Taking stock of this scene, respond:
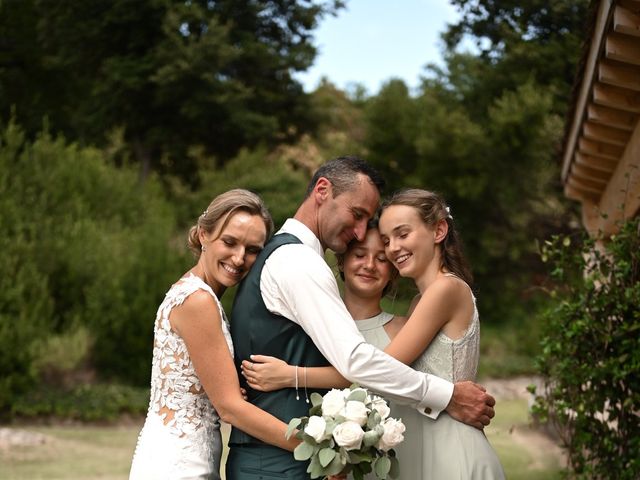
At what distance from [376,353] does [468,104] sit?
26.7m

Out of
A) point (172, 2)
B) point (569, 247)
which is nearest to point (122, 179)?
point (172, 2)

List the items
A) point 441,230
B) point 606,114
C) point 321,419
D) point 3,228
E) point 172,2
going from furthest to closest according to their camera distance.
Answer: point 172,2, point 3,228, point 606,114, point 441,230, point 321,419

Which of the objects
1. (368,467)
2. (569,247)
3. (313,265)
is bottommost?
(368,467)

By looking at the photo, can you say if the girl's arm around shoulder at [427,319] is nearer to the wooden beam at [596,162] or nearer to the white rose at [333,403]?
the white rose at [333,403]

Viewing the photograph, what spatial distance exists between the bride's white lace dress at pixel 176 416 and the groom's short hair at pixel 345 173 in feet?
2.33

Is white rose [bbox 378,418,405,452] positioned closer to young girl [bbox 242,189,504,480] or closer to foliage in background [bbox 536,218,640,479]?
young girl [bbox 242,189,504,480]

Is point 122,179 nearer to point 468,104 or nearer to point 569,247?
point 468,104

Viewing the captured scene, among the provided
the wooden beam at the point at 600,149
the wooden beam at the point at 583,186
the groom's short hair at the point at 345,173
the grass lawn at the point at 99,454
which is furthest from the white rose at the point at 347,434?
the grass lawn at the point at 99,454

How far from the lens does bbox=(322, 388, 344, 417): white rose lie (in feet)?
10.9

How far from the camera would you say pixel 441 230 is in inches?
159

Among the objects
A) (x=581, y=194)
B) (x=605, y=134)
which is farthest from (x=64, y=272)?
(x=605, y=134)

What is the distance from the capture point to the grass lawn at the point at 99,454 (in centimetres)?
1137

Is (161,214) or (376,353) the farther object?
(161,214)

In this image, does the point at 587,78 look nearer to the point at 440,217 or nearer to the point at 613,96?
the point at 613,96
